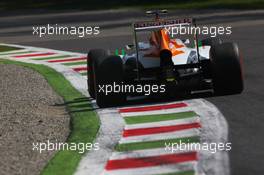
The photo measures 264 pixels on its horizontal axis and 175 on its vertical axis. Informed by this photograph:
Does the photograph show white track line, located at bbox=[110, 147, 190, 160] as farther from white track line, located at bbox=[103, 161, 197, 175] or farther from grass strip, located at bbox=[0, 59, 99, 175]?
white track line, located at bbox=[103, 161, 197, 175]

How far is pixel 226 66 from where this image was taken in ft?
39.9

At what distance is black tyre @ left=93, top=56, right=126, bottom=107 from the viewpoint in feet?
39.8

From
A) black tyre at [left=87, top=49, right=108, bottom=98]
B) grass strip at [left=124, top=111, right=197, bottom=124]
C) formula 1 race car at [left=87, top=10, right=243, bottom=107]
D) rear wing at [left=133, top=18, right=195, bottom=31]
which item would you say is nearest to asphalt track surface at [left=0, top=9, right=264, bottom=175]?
formula 1 race car at [left=87, top=10, right=243, bottom=107]

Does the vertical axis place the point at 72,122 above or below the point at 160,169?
below

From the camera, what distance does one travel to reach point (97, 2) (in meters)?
47.3

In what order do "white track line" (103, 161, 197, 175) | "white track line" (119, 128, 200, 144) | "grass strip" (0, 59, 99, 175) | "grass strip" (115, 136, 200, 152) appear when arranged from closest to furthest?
"white track line" (103, 161, 197, 175)
"grass strip" (0, 59, 99, 175)
"grass strip" (115, 136, 200, 152)
"white track line" (119, 128, 200, 144)

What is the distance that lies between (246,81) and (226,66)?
2.02 metres

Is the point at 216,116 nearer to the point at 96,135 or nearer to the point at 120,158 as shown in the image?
the point at 96,135

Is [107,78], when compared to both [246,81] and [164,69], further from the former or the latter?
[246,81]

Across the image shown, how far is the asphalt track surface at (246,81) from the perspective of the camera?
8.37 meters

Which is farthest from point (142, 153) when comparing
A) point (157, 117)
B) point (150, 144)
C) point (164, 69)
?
point (164, 69)

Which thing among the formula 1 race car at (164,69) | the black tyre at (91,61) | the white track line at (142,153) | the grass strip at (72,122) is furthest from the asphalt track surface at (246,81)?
the black tyre at (91,61)

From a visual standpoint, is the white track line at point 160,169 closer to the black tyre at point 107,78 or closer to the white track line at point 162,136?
the white track line at point 162,136

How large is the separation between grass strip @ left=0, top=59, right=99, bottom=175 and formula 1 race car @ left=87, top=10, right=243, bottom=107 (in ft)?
1.68
